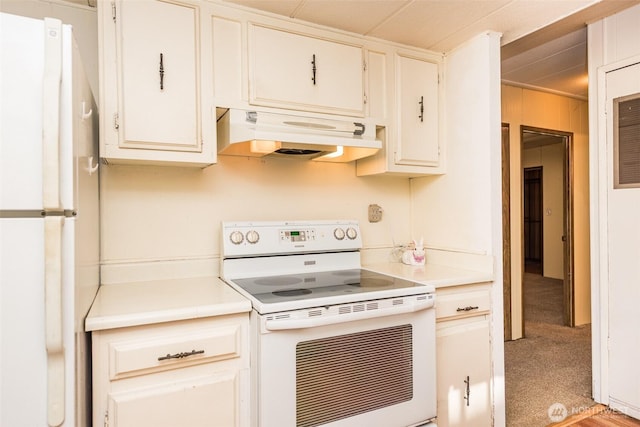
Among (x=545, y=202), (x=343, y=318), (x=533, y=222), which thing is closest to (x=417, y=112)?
(x=343, y=318)

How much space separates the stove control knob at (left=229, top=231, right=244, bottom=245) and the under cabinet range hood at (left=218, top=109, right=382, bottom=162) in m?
0.41

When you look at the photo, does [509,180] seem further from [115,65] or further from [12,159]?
[12,159]

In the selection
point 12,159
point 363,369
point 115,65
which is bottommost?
point 363,369

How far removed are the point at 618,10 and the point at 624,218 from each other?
112cm

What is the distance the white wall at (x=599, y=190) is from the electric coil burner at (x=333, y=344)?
128 cm

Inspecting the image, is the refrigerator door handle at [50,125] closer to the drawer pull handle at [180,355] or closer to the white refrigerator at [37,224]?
the white refrigerator at [37,224]

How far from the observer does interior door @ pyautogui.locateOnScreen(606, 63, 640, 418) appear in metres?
2.11

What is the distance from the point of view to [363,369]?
5.13 ft

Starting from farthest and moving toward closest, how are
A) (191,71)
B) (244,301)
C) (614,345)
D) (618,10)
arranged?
(614,345) < (618,10) < (191,71) < (244,301)

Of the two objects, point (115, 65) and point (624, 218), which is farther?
point (624, 218)

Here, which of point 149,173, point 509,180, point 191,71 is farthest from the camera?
point 509,180

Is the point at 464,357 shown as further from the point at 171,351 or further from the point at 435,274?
the point at 171,351

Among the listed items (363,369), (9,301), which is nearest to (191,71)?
(9,301)

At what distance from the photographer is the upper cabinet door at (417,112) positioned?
2.17 m
